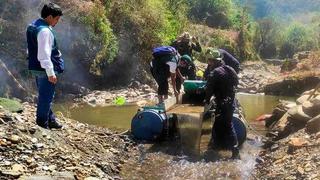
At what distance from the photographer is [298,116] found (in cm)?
1069

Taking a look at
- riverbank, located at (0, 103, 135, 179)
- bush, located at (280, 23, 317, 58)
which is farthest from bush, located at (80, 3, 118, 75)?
→ bush, located at (280, 23, 317, 58)

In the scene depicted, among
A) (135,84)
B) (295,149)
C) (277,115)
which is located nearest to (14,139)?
(295,149)

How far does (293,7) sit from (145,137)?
6431 inches

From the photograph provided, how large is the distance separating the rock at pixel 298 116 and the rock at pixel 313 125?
2.68 feet

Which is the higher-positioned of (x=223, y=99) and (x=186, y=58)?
(x=186, y=58)

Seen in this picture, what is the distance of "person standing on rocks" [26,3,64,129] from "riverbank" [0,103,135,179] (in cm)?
39

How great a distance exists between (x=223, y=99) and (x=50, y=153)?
3815 mm

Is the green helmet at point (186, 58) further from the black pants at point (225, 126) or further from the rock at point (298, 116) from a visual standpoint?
the black pants at point (225, 126)

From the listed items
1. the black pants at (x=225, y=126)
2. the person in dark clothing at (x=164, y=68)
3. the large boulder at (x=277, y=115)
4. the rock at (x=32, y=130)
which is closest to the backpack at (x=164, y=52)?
the person in dark clothing at (x=164, y=68)

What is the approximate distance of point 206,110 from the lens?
31.6ft

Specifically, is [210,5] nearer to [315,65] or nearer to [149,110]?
[315,65]

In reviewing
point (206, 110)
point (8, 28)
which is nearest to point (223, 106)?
point (206, 110)

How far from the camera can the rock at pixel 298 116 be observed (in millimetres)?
10473

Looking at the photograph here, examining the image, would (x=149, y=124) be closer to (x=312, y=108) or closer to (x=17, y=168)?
(x=312, y=108)
